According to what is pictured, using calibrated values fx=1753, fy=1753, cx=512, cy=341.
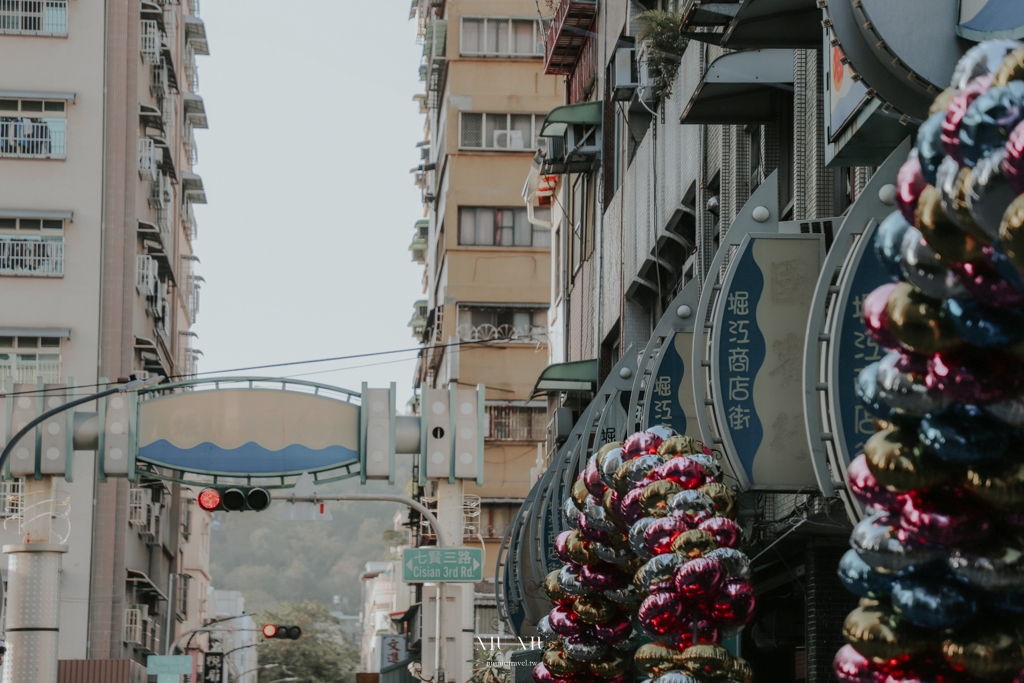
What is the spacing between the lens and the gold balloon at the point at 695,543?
1195 centimetres

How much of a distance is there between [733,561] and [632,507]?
1301 mm

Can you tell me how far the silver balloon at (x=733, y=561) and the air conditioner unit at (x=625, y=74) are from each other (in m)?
14.7

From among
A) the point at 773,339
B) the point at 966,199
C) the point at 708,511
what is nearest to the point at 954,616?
the point at 966,199

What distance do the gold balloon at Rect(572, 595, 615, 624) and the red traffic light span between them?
1182 centimetres

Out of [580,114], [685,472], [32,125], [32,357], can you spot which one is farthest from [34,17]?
[685,472]

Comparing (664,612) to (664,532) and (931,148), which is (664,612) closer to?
(664,532)

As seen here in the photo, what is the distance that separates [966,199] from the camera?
573 cm

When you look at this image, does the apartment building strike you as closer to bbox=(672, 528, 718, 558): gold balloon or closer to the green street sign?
the green street sign

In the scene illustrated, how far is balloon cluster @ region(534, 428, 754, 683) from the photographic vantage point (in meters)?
11.9

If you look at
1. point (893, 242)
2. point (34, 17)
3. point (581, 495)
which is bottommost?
point (581, 495)

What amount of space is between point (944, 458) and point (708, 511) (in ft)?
19.5

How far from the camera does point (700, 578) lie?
11742 millimetres

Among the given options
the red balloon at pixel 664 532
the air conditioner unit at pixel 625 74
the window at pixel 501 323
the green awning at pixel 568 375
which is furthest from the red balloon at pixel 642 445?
the window at pixel 501 323

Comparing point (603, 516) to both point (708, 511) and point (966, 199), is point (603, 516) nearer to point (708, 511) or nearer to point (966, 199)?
point (708, 511)
